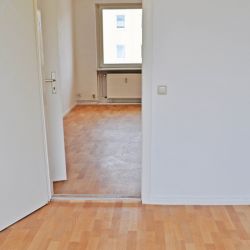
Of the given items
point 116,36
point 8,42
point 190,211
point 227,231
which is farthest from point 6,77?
point 116,36

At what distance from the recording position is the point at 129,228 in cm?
257

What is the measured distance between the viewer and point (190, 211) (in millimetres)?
2826

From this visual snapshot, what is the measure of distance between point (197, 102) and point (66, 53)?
4486 mm

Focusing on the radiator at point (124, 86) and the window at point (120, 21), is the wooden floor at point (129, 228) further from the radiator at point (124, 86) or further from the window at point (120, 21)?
the window at point (120, 21)

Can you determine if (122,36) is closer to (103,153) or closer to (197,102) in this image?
(103,153)

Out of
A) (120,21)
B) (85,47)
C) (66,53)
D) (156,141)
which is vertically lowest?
(156,141)

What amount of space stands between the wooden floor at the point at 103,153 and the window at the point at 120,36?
1.34 metres

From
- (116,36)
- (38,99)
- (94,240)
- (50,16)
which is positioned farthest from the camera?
(116,36)

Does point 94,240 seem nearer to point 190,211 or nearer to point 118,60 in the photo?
point 190,211

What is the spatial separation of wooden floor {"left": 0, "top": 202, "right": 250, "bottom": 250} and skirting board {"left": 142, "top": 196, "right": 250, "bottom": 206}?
0.05 m

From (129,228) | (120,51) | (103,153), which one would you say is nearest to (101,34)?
(120,51)

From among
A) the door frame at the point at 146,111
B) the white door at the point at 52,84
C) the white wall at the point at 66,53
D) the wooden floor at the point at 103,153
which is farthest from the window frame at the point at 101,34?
the door frame at the point at 146,111

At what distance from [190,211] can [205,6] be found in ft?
5.46

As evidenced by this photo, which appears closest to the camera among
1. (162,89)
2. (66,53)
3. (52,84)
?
(162,89)
